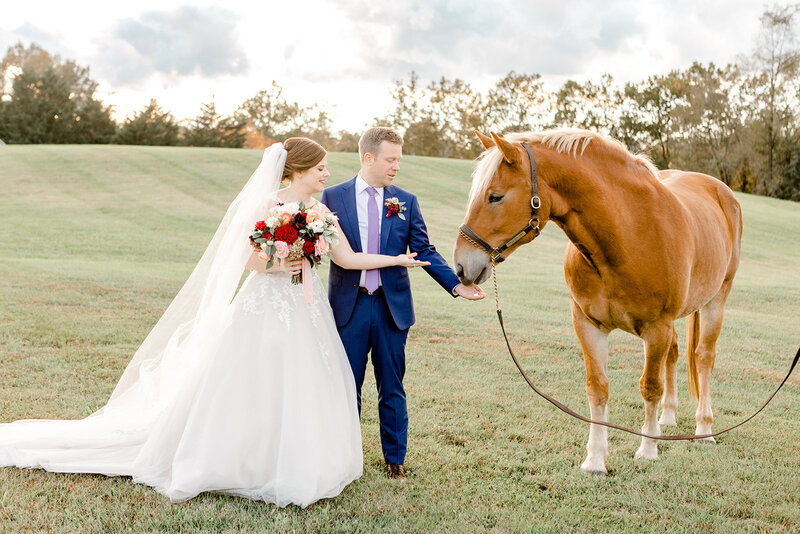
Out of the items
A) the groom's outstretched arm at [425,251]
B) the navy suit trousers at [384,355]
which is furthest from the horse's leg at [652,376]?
the navy suit trousers at [384,355]

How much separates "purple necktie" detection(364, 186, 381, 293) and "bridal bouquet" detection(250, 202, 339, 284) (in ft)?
1.20

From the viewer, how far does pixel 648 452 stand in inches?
196

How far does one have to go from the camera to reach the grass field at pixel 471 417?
12.4 ft

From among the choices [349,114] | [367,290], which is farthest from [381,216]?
[349,114]

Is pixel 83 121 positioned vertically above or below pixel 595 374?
above

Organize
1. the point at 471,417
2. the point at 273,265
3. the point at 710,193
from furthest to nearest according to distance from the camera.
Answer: the point at 710,193 < the point at 471,417 < the point at 273,265

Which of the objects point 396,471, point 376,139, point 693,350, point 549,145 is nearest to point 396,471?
point 396,471

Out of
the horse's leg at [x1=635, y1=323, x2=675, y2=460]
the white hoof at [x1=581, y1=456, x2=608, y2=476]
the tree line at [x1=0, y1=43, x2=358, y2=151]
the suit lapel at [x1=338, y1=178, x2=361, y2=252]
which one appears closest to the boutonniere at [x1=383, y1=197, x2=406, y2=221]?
the suit lapel at [x1=338, y1=178, x2=361, y2=252]

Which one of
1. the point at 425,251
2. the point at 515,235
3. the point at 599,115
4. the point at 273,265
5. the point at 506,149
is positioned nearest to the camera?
the point at 506,149

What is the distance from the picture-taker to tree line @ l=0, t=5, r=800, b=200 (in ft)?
139

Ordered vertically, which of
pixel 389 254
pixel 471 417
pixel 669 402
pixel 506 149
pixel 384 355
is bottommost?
pixel 471 417

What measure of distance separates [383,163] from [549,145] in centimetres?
109

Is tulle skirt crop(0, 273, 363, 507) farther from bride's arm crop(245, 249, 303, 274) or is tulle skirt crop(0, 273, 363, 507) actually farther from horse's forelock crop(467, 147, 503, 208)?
horse's forelock crop(467, 147, 503, 208)

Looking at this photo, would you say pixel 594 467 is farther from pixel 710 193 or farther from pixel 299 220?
pixel 710 193
